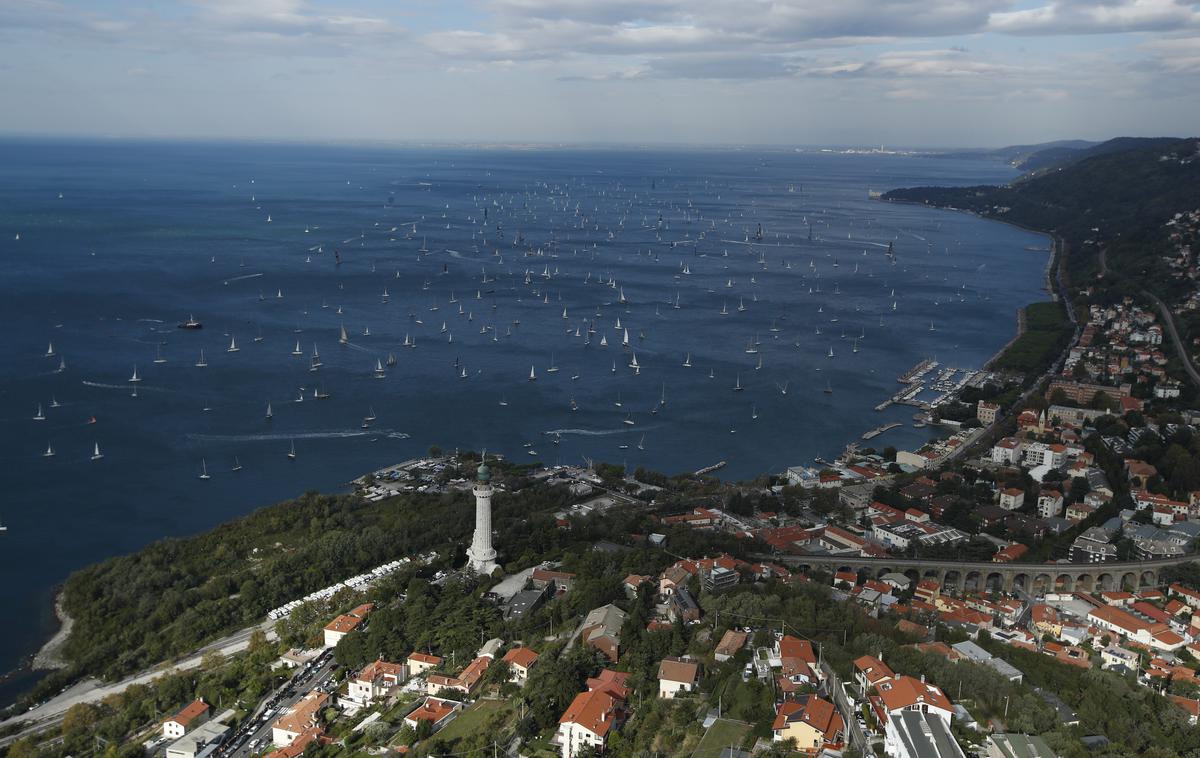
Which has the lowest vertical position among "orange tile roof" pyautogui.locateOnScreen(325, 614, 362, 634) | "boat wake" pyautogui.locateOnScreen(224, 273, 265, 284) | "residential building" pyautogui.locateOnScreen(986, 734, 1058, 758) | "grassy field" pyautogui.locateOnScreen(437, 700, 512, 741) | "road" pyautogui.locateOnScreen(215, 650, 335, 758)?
"road" pyautogui.locateOnScreen(215, 650, 335, 758)

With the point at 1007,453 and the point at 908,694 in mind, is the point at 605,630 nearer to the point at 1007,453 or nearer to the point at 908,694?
the point at 908,694

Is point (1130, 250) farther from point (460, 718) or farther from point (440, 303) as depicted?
point (460, 718)

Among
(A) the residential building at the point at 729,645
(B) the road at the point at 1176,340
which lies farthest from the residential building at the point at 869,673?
(B) the road at the point at 1176,340

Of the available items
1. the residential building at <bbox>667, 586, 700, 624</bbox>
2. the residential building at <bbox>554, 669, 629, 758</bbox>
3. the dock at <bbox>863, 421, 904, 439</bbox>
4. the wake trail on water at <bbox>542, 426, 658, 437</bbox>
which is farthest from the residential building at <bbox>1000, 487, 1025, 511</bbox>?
→ the residential building at <bbox>554, 669, 629, 758</bbox>

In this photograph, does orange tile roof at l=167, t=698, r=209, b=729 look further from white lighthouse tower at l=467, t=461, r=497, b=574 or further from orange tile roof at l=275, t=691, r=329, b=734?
white lighthouse tower at l=467, t=461, r=497, b=574

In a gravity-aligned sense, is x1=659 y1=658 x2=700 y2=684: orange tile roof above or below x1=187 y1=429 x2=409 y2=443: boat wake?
above

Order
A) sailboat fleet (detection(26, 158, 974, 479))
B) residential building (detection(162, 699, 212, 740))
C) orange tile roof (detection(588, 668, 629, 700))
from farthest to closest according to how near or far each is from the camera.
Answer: sailboat fleet (detection(26, 158, 974, 479)) → residential building (detection(162, 699, 212, 740)) → orange tile roof (detection(588, 668, 629, 700))

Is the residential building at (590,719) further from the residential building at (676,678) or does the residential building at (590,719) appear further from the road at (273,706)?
the road at (273,706)
